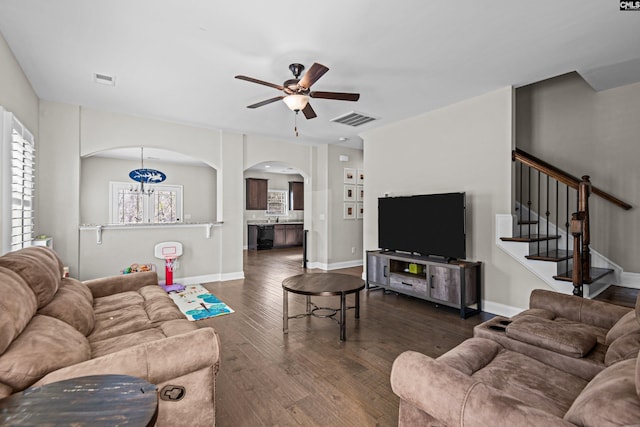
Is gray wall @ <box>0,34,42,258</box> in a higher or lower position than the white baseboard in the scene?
higher

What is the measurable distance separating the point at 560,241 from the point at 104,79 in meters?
6.18

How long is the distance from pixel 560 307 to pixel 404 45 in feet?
8.13

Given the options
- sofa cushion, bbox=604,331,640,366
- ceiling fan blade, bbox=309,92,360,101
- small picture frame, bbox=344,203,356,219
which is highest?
ceiling fan blade, bbox=309,92,360,101

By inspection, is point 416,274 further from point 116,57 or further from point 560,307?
point 116,57

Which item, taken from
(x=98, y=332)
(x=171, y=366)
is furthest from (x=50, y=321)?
(x=171, y=366)

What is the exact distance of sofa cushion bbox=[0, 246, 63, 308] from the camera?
5.80 ft

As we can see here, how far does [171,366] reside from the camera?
4.79ft

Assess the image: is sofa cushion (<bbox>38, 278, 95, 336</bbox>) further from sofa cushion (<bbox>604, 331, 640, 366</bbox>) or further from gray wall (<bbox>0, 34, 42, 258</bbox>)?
sofa cushion (<bbox>604, 331, 640, 366</bbox>)

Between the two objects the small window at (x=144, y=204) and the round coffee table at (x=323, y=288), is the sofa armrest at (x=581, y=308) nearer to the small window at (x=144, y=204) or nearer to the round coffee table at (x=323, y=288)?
the round coffee table at (x=323, y=288)

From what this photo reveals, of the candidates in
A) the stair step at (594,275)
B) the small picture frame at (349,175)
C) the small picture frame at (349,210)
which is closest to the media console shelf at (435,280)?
the stair step at (594,275)

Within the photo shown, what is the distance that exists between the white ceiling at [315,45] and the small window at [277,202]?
6730 mm

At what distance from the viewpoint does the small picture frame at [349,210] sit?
7.03m

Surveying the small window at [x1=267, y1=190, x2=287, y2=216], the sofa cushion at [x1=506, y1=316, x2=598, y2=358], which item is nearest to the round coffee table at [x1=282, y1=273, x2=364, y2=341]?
the sofa cushion at [x1=506, y1=316, x2=598, y2=358]

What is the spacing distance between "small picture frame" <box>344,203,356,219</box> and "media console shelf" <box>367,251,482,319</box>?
96.5 inches
